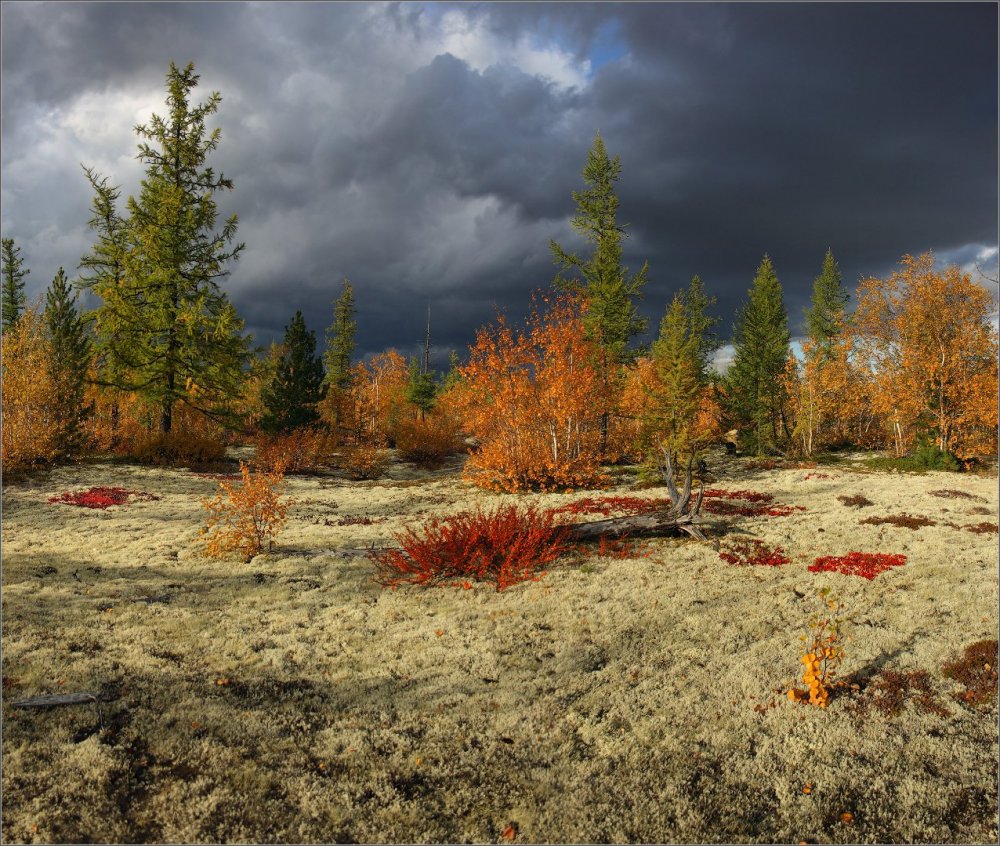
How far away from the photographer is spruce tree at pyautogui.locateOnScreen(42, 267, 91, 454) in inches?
905

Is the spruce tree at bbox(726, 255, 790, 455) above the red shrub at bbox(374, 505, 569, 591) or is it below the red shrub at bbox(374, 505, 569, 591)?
above

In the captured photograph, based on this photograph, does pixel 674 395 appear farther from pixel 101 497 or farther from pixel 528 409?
pixel 101 497

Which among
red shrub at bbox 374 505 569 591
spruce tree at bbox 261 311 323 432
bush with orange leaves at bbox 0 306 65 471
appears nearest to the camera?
red shrub at bbox 374 505 569 591

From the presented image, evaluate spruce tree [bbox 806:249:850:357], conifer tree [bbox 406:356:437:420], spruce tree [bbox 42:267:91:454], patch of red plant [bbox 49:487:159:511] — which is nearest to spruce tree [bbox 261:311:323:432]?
spruce tree [bbox 42:267:91:454]

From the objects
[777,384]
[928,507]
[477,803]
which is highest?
[777,384]

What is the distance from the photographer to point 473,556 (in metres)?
10.8

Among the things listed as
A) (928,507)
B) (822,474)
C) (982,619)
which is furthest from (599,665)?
(822,474)

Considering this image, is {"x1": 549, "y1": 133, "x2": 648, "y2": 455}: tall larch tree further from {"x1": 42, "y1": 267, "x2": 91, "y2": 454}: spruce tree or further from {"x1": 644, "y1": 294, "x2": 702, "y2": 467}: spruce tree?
{"x1": 42, "y1": 267, "x2": 91, "y2": 454}: spruce tree

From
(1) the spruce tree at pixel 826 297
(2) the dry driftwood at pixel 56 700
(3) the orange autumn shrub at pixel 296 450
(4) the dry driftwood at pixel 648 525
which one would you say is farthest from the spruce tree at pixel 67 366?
(1) the spruce tree at pixel 826 297

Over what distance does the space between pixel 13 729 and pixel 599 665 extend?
603cm

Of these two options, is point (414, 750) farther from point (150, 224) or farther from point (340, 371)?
point (340, 371)

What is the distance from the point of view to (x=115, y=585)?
9648 millimetres

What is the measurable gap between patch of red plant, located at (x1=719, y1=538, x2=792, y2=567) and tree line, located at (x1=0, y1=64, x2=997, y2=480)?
333 inches

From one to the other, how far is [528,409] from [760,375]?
870 inches
